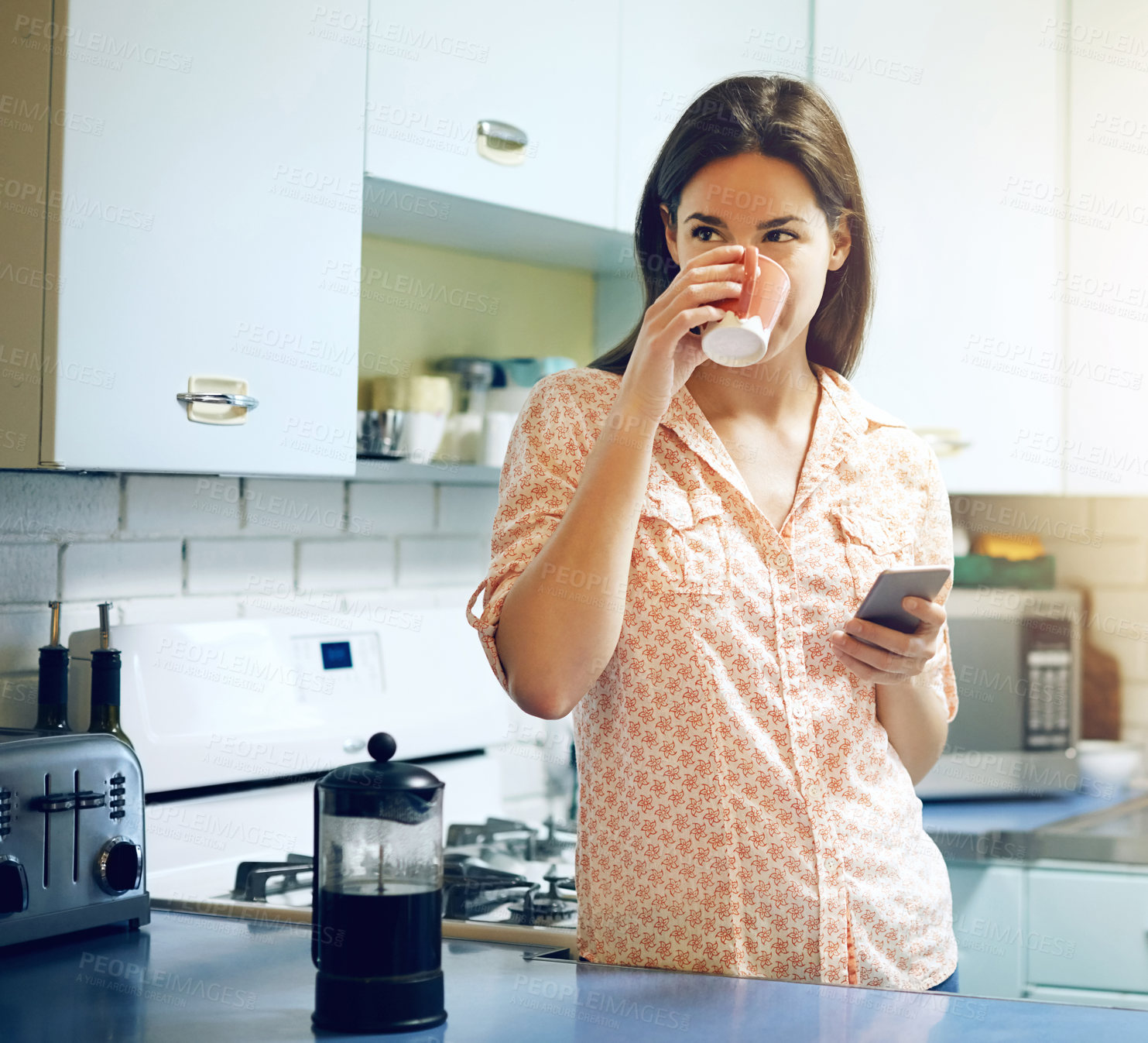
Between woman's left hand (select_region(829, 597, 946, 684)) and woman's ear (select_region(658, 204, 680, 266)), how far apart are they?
43 centimetres

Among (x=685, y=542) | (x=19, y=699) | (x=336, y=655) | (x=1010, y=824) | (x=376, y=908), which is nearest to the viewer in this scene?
(x=376, y=908)

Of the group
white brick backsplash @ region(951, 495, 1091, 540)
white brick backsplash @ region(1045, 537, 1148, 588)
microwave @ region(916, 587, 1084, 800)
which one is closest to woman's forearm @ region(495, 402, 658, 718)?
microwave @ region(916, 587, 1084, 800)

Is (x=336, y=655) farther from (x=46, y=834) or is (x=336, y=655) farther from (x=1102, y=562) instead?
(x=1102, y=562)

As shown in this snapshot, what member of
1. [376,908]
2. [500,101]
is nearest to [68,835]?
[376,908]

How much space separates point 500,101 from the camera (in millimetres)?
1839

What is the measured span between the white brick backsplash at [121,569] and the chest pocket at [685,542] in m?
0.83

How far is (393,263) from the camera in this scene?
2115mm

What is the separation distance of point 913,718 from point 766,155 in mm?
583

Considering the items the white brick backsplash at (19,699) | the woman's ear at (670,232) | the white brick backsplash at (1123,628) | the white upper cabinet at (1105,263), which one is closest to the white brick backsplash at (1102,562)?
the white brick backsplash at (1123,628)

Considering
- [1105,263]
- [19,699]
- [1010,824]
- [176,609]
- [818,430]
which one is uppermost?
[1105,263]

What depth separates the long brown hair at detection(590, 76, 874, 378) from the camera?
50.4 inches

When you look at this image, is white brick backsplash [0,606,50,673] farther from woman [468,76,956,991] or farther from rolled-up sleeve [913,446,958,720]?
rolled-up sleeve [913,446,958,720]

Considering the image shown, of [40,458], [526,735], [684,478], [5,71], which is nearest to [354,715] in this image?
[526,735]

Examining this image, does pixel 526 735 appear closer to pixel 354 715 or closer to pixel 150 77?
pixel 354 715
